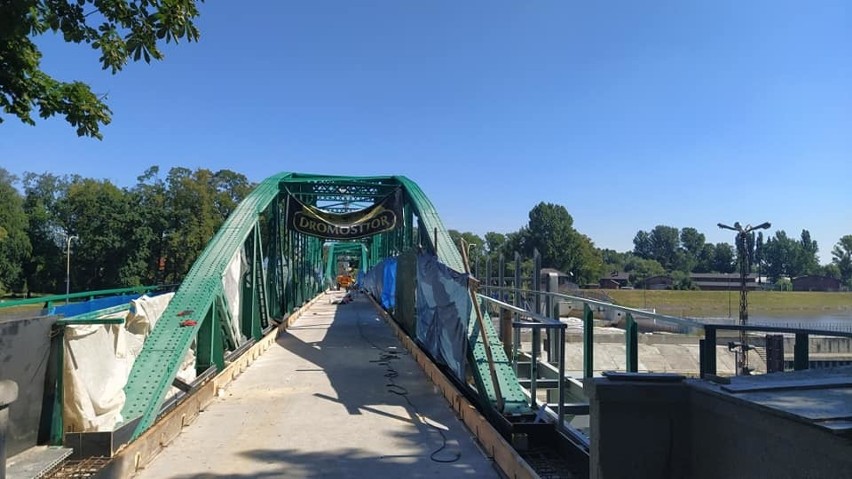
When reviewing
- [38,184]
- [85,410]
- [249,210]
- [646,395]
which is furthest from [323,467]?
[38,184]

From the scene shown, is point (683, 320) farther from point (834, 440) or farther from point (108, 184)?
point (108, 184)

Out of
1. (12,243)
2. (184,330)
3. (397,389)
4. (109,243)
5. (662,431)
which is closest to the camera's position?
(662,431)

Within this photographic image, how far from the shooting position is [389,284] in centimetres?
2009

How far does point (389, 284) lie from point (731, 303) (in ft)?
209

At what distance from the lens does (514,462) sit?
475 cm

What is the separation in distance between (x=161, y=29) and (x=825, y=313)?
8077 centimetres

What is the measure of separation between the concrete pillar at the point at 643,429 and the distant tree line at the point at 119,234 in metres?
53.4

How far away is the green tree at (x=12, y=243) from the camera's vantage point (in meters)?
51.7

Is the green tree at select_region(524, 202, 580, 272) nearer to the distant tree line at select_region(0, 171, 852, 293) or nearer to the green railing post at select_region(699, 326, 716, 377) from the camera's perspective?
the distant tree line at select_region(0, 171, 852, 293)

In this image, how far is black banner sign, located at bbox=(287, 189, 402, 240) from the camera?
1658 centimetres

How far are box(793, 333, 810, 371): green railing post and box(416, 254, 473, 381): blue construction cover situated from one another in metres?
3.67

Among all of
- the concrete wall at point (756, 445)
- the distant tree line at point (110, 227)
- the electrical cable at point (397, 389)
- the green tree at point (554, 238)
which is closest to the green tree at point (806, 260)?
the green tree at point (554, 238)

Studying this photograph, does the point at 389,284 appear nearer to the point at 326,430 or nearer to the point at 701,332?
the point at 326,430

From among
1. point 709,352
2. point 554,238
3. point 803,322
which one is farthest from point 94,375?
point 554,238
